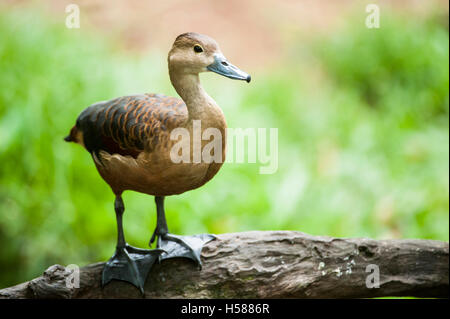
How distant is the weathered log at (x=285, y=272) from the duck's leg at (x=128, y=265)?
3 cm

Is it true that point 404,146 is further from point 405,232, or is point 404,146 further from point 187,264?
point 187,264

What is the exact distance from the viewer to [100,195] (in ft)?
8.57

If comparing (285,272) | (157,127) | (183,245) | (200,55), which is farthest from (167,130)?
(285,272)

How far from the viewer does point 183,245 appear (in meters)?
1.71

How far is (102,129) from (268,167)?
4.28 ft

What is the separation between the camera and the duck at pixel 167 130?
130 centimetres

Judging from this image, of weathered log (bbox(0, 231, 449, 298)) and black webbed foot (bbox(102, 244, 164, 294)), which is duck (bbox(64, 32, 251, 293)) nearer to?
black webbed foot (bbox(102, 244, 164, 294))

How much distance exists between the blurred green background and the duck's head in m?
1.31

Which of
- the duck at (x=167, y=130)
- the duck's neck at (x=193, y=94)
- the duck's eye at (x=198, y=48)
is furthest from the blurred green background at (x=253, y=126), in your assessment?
the duck's eye at (x=198, y=48)

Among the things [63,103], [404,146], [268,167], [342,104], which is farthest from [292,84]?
[63,103]

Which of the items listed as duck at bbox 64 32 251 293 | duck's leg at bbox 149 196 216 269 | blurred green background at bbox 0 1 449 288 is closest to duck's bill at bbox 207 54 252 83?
duck at bbox 64 32 251 293

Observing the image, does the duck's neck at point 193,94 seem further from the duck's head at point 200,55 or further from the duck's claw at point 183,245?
the duck's claw at point 183,245

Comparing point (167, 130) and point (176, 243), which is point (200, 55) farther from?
point (176, 243)

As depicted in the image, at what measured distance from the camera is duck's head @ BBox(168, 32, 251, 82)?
1.29 meters
